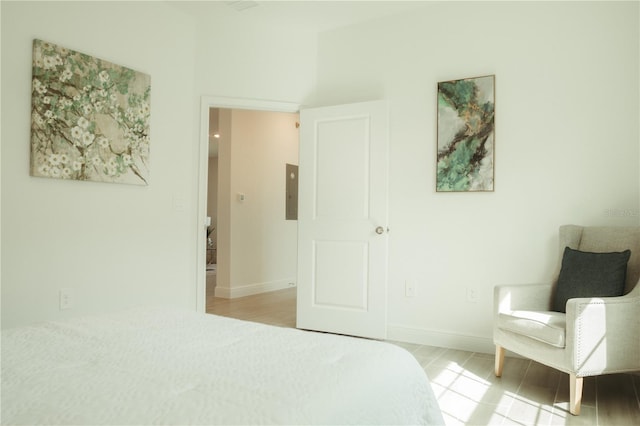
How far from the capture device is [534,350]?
257 cm

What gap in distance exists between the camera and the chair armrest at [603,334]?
2.31 meters

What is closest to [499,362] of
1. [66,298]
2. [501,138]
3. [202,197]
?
[501,138]

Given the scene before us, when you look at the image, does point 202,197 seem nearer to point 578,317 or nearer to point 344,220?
point 344,220

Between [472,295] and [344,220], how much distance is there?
117 centimetres

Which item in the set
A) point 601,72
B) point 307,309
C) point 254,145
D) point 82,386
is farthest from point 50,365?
point 254,145

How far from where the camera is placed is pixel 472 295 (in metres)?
3.46

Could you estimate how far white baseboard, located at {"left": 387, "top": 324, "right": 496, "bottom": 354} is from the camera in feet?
11.1

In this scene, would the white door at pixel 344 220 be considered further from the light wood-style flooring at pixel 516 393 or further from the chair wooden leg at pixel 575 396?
the chair wooden leg at pixel 575 396

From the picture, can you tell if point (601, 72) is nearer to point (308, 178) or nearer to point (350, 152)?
point (350, 152)

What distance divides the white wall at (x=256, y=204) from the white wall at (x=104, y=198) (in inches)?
71.5

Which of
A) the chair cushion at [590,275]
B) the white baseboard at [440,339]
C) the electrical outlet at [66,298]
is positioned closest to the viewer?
the chair cushion at [590,275]

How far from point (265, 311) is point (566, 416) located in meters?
3.08

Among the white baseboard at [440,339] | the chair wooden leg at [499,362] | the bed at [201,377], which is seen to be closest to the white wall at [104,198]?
the bed at [201,377]

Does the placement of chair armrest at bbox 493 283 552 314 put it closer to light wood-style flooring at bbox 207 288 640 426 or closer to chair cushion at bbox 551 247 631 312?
chair cushion at bbox 551 247 631 312
